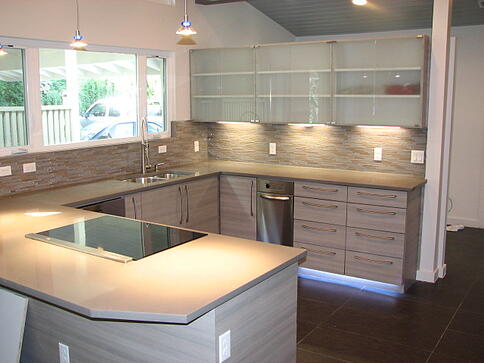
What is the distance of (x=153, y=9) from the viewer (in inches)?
209

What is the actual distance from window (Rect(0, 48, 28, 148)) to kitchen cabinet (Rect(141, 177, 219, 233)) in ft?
3.65

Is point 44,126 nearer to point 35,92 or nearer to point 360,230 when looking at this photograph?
point 35,92

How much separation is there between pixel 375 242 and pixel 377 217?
0.73ft

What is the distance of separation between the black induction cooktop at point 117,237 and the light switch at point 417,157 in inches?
104

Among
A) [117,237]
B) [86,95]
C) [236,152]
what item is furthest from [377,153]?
[117,237]

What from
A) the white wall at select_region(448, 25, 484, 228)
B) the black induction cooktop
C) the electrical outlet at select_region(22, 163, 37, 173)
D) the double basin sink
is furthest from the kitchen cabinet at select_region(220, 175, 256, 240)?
the white wall at select_region(448, 25, 484, 228)

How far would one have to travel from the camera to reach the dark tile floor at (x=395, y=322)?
3.55 m

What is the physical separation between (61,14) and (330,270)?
3.20 metres

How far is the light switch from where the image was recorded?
4.91 metres

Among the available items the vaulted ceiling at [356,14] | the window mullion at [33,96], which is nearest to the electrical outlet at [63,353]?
the window mullion at [33,96]

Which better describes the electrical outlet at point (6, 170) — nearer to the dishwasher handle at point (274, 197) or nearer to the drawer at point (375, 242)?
the dishwasher handle at point (274, 197)

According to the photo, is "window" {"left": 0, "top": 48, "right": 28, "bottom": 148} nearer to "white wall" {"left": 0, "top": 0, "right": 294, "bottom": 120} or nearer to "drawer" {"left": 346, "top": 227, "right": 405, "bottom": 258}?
"white wall" {"left": 0, "top": 0, "right": 294, "bottom": 120}

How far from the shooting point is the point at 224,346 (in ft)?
7.39

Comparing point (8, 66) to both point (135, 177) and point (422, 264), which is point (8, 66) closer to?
point (135, 177)
